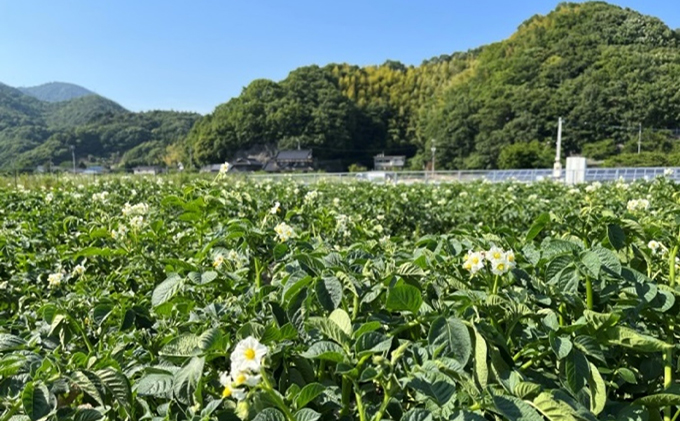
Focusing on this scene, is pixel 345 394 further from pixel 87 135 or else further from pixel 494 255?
pixel 87 135

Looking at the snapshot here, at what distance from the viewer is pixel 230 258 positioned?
1.22m

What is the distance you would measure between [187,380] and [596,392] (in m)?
0.61

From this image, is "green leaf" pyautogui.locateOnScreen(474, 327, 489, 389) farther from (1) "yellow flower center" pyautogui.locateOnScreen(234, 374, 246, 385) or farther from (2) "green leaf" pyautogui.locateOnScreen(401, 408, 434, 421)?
(1) "yellow flower center" pyautogui.locateOnScreen(234, 374, 246, 385)

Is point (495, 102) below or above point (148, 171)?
above

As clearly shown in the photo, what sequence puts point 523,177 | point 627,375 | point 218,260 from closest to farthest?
point 627,375 < point 218,260 < point 523,177

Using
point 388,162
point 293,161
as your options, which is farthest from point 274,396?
point 388,162

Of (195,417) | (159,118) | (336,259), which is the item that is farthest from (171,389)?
(159,118)

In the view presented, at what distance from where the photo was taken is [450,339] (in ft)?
2.20

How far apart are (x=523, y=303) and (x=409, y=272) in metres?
0.21

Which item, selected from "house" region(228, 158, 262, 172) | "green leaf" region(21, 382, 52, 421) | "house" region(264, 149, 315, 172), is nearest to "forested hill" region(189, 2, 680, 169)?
Answer: "house" region(228, 158, 262, 172)

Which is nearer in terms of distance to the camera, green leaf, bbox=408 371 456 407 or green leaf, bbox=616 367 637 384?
green leaf, bbox=408 371 456 407

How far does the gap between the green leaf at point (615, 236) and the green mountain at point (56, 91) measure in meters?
191

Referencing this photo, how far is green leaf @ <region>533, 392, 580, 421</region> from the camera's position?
0.56 meters

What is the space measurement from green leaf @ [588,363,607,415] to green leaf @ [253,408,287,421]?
1.53 ft
